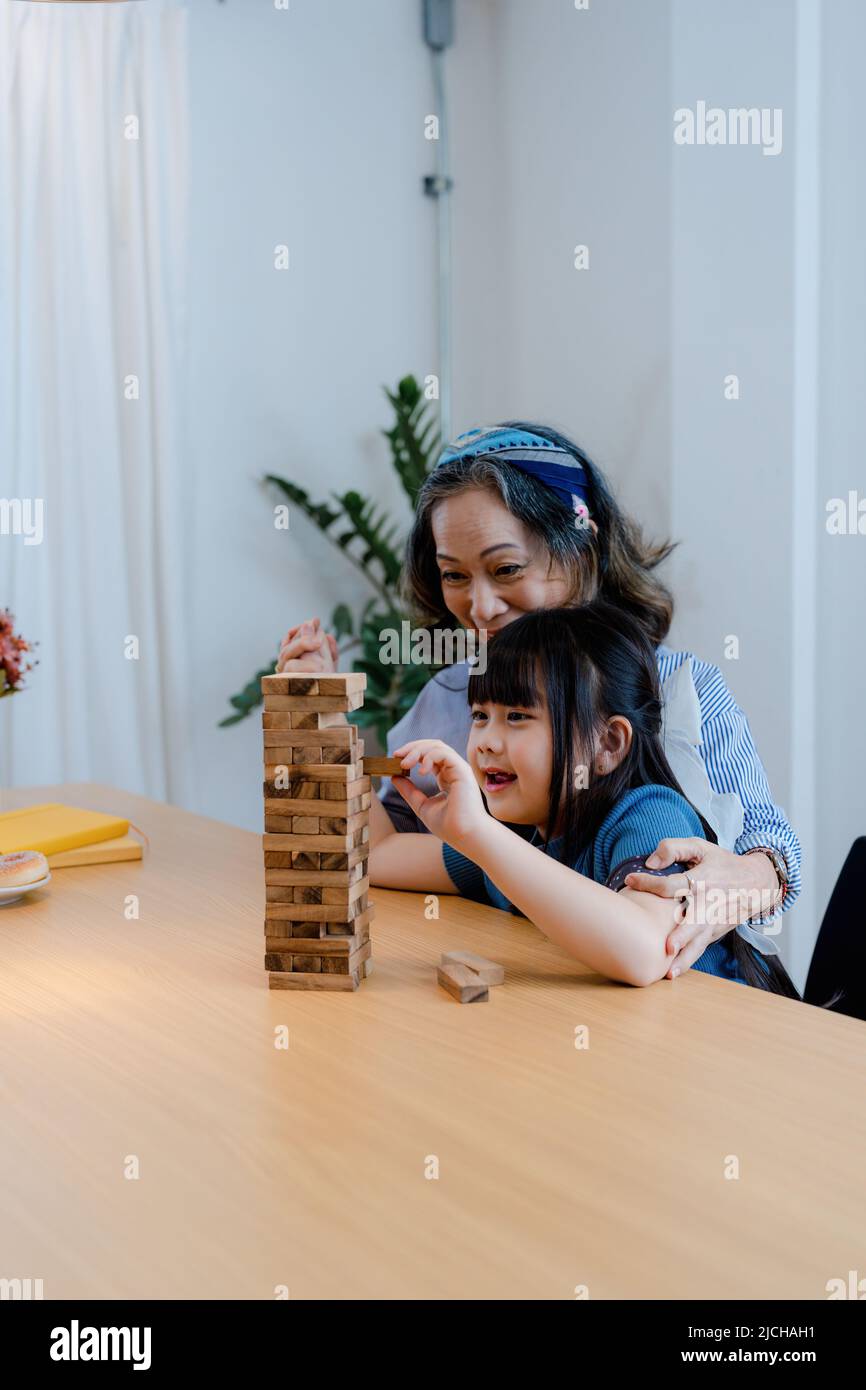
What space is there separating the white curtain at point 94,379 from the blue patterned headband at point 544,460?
1.58 m

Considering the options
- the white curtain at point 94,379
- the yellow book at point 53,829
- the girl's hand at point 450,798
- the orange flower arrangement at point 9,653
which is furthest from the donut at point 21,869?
the white curtain at point 94,379

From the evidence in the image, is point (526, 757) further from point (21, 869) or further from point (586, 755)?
point (21, 869)

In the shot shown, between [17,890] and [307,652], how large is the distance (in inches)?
16.5

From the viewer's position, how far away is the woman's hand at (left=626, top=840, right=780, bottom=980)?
3.64 ft

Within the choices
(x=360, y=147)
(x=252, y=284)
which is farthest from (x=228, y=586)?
(x=360, y=147)

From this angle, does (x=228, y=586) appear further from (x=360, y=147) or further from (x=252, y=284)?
(x=360, y=147)

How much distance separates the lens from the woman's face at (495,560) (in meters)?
1.62

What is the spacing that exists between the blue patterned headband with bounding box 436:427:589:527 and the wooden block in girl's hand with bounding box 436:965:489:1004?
2.51 ft

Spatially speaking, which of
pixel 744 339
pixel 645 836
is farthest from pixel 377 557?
pixel 645 836

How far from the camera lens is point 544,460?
1654mm

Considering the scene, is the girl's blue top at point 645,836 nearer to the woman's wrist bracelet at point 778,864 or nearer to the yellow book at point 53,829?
the woman's wrist bracelet at point 778,864
